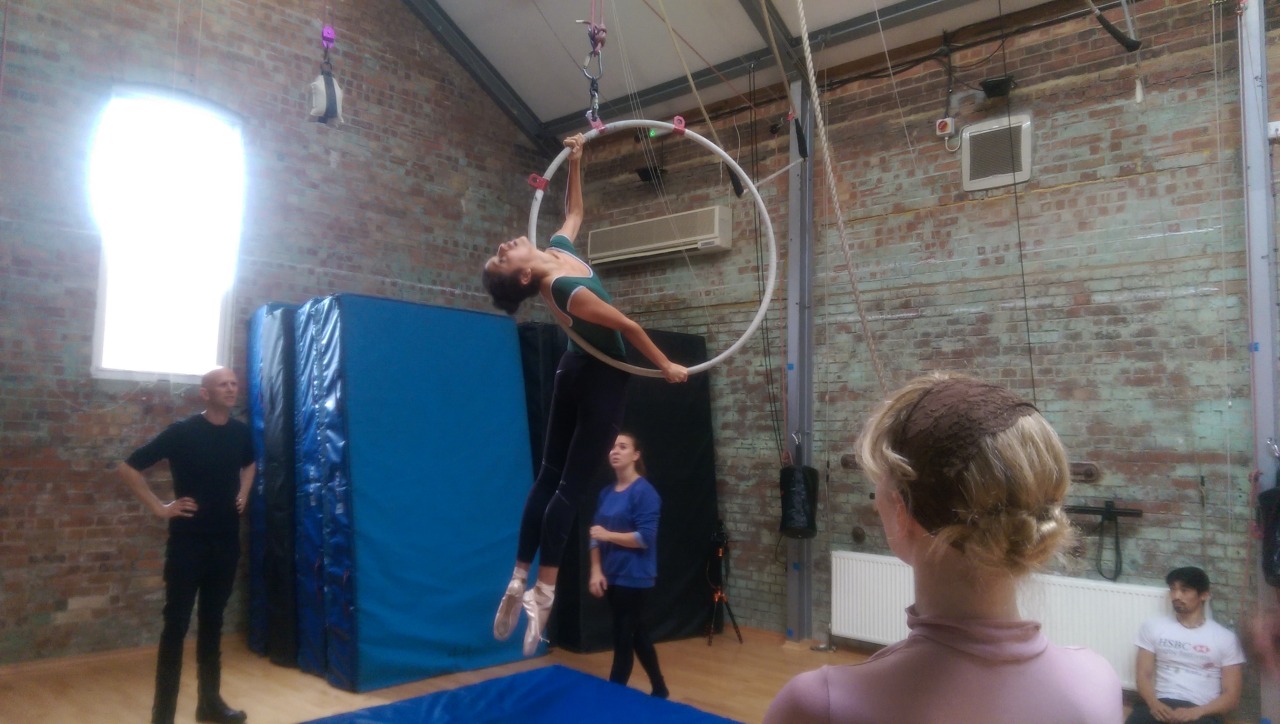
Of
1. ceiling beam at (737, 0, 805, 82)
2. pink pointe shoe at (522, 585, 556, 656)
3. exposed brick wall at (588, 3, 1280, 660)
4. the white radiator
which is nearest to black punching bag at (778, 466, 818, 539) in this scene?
exposed brick wall at (588, 3, 1280, 660)

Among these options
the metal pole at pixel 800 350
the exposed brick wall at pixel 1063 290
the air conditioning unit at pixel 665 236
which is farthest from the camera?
the air conditioning unit at pixel 665 236

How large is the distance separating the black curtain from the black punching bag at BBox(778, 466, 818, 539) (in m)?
0.74

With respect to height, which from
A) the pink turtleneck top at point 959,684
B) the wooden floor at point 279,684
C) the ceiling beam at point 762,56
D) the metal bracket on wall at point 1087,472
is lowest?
the wooden floor at point 279,684

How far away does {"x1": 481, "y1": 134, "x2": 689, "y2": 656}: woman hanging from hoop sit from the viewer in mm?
2820

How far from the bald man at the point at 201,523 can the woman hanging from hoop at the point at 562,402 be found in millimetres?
1443

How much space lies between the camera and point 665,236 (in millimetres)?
6617

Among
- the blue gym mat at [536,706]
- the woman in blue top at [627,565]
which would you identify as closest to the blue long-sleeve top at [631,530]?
the woman in blue top at [627,565]

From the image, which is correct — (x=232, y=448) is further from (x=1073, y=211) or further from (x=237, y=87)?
(x=1073, y=211)

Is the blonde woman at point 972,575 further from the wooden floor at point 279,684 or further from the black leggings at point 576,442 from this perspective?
the wooden floor at point 279,684

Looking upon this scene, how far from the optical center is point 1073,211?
491 cm

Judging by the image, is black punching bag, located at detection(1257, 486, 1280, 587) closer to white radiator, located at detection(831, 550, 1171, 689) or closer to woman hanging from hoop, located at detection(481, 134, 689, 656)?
white radiator, located at detection(831, 550, 1171, 689)

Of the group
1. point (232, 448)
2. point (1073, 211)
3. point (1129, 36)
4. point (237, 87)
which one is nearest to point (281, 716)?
point (232, 448)

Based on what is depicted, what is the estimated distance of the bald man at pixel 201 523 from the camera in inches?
140

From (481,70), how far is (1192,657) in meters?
6.02
